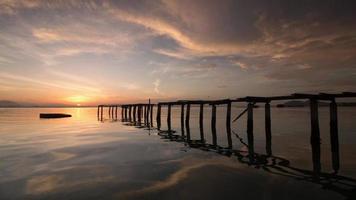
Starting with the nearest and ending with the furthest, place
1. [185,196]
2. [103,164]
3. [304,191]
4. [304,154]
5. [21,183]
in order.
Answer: [185,196] → [304,191] → [21,183] → [103,164] → [304,154]

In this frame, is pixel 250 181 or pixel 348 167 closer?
pixel 250 181

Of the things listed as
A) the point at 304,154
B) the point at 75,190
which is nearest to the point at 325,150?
the point at 304,154

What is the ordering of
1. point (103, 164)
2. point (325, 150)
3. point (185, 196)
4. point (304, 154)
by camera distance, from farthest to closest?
point (325, 150) → point (304, 154) → point (103, 164) → point (185, 196)

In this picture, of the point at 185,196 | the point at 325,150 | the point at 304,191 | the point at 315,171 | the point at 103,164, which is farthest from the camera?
the point at 325,150

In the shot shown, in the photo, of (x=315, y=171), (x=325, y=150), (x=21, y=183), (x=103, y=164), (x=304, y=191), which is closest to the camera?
(x=304, y=191)

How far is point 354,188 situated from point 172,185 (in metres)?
5.29

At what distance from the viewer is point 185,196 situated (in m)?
6.98

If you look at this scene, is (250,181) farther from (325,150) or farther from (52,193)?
(325,150)

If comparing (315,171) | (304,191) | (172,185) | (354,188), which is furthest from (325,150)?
(172,185)

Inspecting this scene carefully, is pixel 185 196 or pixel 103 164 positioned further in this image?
pixel 103 164

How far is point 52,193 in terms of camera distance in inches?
283

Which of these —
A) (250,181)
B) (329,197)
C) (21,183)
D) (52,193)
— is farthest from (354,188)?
(21,183)

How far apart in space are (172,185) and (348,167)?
7486mm

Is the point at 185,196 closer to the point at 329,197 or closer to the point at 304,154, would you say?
the point at 329,197
